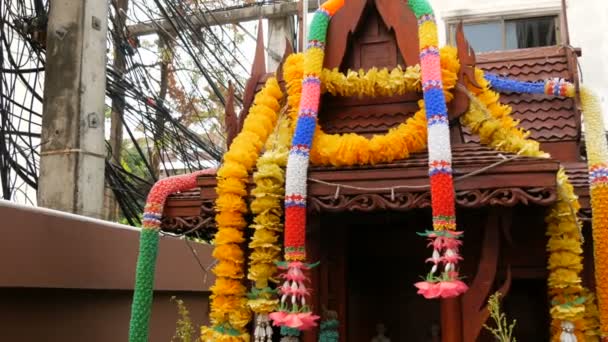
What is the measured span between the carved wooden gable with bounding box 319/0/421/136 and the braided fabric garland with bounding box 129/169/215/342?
1163mm

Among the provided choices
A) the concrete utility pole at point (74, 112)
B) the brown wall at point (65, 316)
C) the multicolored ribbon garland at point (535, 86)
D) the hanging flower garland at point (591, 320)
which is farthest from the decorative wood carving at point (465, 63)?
the brown wall at point (65, 316)

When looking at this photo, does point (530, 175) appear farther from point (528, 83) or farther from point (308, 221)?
point (528, 83)

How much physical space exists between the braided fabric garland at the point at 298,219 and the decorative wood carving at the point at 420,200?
5.1 inches

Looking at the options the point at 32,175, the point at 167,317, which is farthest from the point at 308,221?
the point at 167,317

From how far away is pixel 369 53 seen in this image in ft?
14.5

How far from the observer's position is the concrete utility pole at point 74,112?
5.55 meters

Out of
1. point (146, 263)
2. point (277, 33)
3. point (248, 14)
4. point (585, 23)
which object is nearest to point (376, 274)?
point (146, 263)

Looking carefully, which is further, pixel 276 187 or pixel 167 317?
pixel 167 317

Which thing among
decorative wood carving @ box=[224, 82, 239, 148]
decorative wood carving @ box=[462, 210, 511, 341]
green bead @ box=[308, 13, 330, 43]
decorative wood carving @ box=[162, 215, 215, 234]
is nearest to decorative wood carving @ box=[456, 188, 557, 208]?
decorative wood carving @ box=[462, 210, 511, 341]

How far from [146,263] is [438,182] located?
82.3 inches

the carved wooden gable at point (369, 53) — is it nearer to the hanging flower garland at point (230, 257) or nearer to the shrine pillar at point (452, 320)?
the hanging flower garland at point (230, 257)

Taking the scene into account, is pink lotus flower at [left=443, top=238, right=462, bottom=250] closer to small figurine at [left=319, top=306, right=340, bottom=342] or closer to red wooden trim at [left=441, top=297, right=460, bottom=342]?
red wooden trim at [left=441, top=297, right=460, bottom=342]

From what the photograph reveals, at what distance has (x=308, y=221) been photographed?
14.1ft

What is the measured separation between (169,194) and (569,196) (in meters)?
2.73
